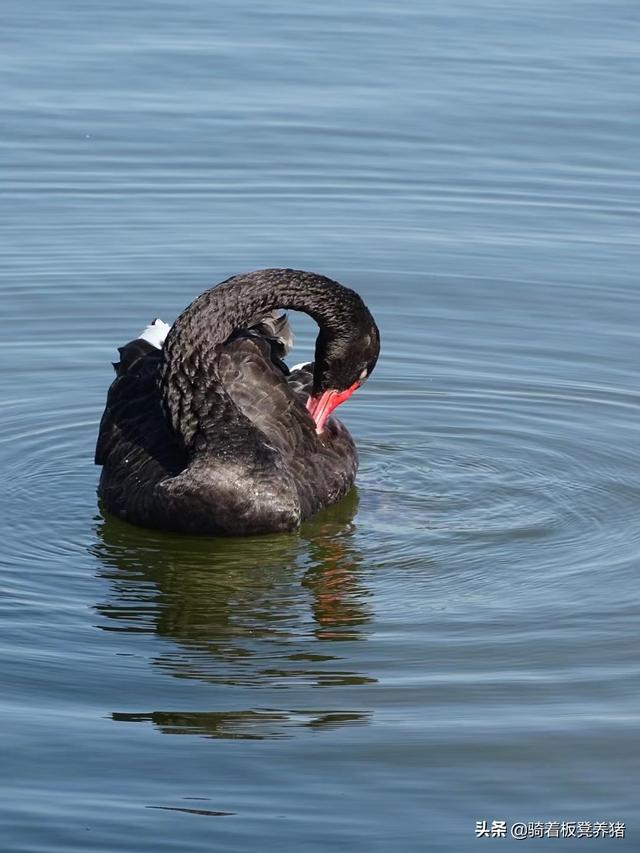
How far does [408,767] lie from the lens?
7.47 meters

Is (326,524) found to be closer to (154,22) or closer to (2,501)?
(2,501)

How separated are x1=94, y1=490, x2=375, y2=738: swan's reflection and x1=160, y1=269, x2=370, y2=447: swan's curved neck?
0.82 metres

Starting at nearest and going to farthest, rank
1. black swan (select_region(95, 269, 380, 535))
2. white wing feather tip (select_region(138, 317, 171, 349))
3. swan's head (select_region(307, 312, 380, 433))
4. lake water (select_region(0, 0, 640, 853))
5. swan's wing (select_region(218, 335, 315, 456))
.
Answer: lake water (select_region(0, 0, 640, 853)) < black swan (select_region(95, 269, 380, 535)) < swan's head (select_region(307, 312, 380, 433)) < swan's wing (select_region(218, 335, 315, 456)) < white wing feather tip (select_region(138, 317, 171, 349))

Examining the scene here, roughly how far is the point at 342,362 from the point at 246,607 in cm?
226

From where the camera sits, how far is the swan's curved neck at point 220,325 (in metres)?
10.9

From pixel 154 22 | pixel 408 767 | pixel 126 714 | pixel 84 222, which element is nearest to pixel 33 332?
pixel 84 222

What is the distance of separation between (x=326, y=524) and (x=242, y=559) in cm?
90

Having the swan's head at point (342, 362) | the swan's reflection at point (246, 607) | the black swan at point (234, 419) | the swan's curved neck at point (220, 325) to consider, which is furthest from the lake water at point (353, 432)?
the swan's curved neck at point (220, 325)

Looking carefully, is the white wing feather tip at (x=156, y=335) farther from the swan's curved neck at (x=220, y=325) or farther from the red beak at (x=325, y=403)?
the red beak at (x=325, y=403)

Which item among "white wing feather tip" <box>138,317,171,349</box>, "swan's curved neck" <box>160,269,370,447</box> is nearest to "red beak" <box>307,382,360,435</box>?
"swan's curved neck" <box>160,269,370,447</box>

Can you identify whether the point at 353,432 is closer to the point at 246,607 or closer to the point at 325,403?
the point at 325,403

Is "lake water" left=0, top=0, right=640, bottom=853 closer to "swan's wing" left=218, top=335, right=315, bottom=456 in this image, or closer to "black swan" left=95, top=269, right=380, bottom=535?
"black swan" left=95, top=269, right=380, bottom=535

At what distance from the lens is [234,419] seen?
10.9 metres

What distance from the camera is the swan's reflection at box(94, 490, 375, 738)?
804cm
